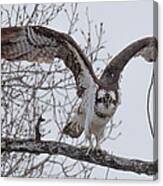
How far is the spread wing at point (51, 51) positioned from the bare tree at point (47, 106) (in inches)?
0.7

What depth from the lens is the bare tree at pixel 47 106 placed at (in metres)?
2.02

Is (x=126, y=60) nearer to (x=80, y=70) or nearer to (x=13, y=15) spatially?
(x=80, y=70)

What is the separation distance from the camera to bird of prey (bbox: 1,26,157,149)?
6.57 ft

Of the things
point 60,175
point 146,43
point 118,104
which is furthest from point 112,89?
point 60,175

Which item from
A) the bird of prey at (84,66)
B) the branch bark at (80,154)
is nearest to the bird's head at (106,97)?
the bird of prey at (84,66)

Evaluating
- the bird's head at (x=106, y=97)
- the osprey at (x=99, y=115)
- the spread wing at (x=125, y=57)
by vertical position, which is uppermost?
the spread wing at (x=125, y=57)

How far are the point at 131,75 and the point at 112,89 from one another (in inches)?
3.1

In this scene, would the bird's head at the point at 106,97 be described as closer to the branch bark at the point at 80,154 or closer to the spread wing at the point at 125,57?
the spread wing at the point at 125,57

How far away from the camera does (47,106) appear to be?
206cm

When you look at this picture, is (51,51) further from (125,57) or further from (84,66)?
(125,57)

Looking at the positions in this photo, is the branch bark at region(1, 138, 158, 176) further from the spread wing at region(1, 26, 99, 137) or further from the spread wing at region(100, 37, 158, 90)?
the spread wing at region(100, 37, 158, 90)

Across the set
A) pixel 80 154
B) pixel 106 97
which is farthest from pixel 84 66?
pixel 80 154

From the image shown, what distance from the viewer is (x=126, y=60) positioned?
1999 mm

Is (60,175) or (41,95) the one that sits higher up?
(41,95)
